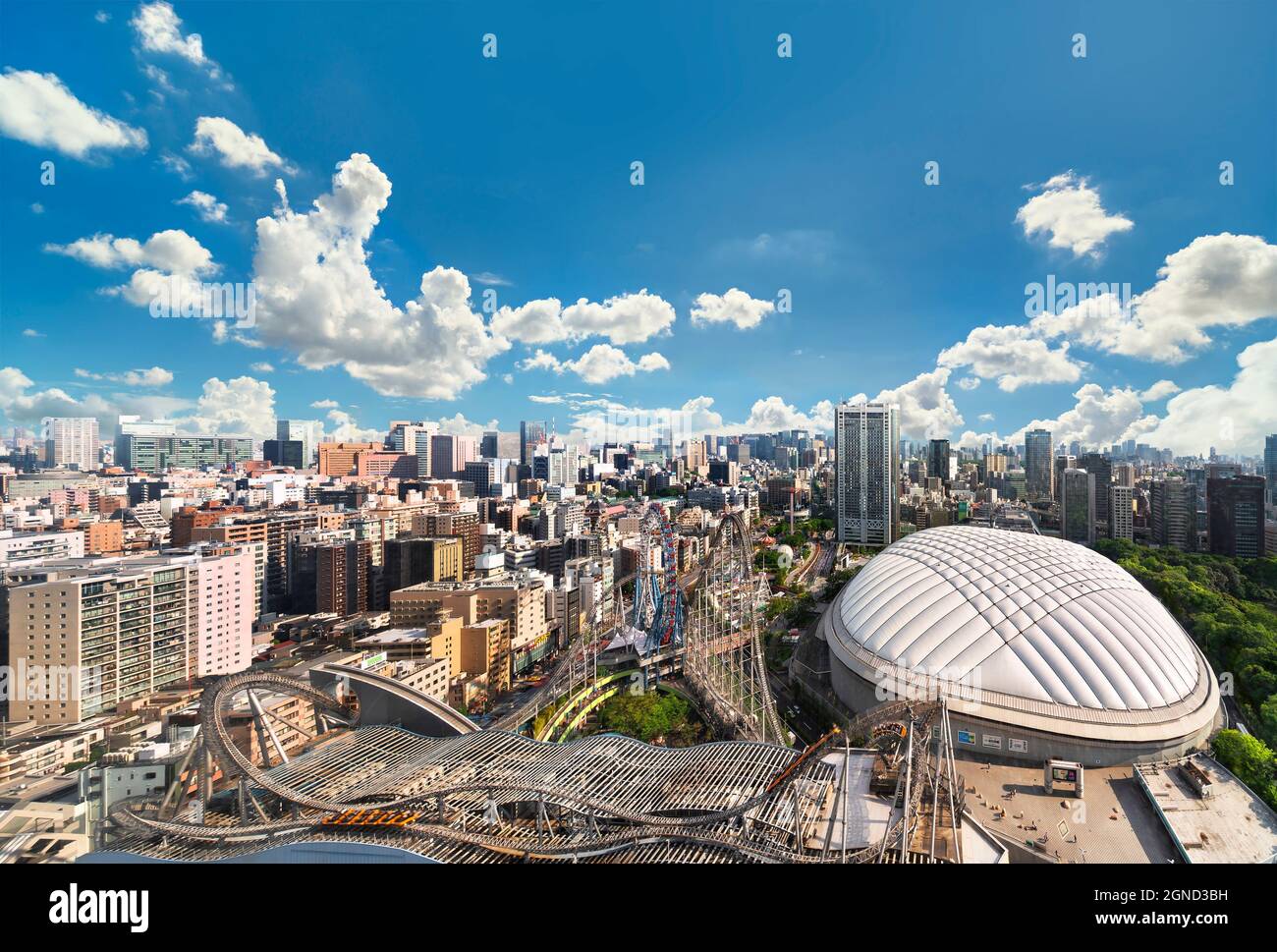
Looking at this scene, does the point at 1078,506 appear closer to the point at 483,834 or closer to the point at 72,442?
the point at 483,834

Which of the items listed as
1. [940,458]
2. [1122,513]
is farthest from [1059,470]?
[940,458]

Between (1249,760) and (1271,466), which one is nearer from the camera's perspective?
(1249,760)

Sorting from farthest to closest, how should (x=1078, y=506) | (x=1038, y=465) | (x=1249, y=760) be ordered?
(x=1038, y=465), (x=1078, y=506), (x=1249, y=760)

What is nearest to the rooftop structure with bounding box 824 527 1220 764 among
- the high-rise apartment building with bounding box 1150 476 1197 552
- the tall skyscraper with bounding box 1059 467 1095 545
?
the high-rise apartment building with bounding box 1150 476 1197 552

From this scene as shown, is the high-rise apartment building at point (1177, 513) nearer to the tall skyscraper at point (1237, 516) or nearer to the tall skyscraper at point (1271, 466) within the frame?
the tall skyscraper at point (1237, 516)

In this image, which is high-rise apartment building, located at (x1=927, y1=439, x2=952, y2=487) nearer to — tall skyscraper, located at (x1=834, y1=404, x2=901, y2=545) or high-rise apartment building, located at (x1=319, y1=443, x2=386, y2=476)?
tall skyscraper, located at (x1=834, y1=404, x2=901, y2=545)
